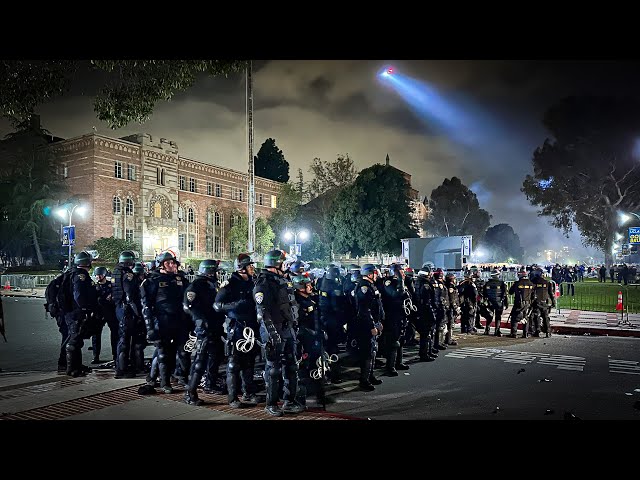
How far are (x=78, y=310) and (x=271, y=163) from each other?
7817 centimetres

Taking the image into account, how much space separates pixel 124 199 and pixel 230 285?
46.4m

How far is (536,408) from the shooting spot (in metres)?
7.25

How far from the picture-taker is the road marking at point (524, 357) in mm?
10453

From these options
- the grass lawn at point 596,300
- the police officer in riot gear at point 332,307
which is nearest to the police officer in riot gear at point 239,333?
the police officer in riot gear at point 332,307

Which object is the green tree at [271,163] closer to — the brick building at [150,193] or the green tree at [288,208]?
the brick building at [150,193]

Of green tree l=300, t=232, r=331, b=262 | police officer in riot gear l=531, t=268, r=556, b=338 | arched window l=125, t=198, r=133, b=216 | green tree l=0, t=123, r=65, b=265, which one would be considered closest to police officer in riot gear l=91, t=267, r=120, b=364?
police officer in riot gear l=531, t=268, r=556, b=338

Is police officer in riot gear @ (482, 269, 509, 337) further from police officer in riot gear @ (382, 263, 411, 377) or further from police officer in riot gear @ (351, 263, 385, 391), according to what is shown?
police officer in riot gear @ (351, 263, 385, 391)

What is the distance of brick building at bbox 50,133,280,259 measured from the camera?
155 ft

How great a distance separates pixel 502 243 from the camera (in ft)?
398

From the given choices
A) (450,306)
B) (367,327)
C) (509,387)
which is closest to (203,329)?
(367,327)

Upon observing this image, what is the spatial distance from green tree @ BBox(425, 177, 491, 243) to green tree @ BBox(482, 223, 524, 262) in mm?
40321
